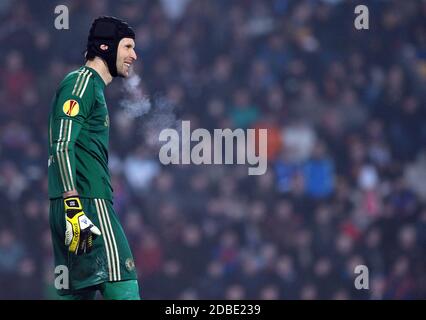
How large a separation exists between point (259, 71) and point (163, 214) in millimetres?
2392

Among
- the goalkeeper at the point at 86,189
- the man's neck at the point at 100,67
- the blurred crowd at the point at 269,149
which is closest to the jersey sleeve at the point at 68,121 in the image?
the goalkeeper at the point at 86,189

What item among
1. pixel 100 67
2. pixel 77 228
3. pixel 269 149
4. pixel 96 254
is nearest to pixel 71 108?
pixel 100 67

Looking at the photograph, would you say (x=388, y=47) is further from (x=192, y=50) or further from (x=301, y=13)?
(x=192, y=50)

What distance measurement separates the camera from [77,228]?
6176 mm

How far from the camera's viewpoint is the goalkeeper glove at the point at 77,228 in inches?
243

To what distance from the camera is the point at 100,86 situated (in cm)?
657

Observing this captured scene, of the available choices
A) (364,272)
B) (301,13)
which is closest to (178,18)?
(301,13)

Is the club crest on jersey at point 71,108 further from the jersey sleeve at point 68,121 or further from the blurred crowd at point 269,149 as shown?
the blurred crowd at point 269,149

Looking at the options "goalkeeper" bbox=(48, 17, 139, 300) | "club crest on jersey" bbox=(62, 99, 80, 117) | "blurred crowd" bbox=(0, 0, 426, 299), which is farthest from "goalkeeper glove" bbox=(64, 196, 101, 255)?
"blurred crowd" bbox=(0, 0, 426, 299)

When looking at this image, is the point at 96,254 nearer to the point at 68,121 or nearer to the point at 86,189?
the point at 86,189

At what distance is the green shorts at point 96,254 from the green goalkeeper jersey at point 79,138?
3.0 inches

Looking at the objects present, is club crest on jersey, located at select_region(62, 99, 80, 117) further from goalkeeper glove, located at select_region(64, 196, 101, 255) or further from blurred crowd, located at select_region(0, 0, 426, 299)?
blurred crowd, located at select_region(0, 0, 426, 299)

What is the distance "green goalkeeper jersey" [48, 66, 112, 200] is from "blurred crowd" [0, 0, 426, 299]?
575 cm

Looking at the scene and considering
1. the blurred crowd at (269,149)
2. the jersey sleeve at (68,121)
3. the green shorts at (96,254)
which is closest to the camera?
the jersey sleeve at (68,121)
